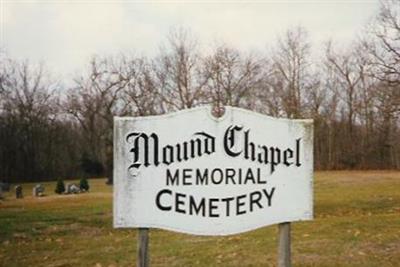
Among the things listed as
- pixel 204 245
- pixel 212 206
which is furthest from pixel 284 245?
pixel 204 245

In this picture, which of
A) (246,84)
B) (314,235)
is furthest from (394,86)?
(246,84)

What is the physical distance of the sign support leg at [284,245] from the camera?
5.20m

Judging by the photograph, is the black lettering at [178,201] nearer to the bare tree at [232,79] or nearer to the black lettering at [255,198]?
the black lettering at [255,198]

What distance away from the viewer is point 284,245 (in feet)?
17.1

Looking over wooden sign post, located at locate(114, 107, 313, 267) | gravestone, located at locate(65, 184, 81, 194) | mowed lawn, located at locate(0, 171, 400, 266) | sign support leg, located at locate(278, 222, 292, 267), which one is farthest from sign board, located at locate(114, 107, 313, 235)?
gravestone, located at locate(65, 184, 81, 194)

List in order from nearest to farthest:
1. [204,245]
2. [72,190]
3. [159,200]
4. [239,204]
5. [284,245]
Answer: [159,200] < [239,204] < [284,245] < [204,245] < [72,190]

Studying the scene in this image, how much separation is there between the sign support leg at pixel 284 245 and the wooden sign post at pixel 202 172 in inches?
3.8

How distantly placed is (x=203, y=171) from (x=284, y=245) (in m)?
1.09

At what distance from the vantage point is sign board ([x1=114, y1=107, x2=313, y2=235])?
15.6 ft

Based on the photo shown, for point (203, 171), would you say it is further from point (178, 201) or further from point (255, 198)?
point (255, 198)

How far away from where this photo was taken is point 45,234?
1327 cm

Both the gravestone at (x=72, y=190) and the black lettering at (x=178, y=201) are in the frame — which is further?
the gravestone at (x=72, y=190)

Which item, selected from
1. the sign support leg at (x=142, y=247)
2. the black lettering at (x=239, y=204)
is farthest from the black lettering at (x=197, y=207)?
the sign support leg at (x=142, y=247)

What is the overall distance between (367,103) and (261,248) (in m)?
42.9
